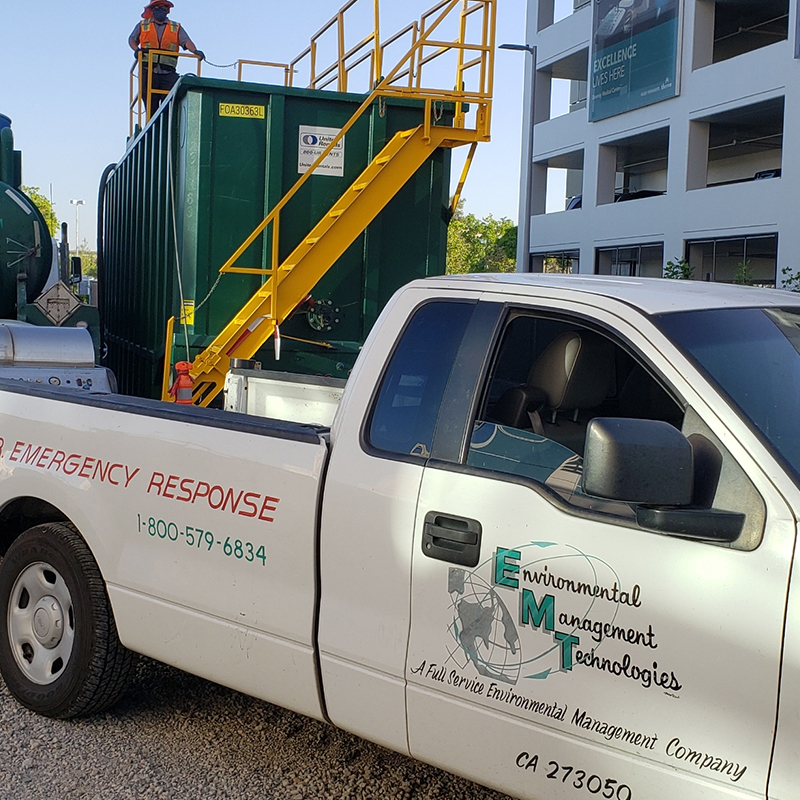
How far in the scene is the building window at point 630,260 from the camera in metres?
34.4

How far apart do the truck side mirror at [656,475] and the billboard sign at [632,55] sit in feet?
100

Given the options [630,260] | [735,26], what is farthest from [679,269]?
[735,26]

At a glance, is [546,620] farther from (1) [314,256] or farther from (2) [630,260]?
(2) [630,260]

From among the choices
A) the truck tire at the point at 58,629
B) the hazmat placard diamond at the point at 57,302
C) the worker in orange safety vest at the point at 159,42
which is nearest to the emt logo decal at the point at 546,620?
the truck tire at the point at 58,629

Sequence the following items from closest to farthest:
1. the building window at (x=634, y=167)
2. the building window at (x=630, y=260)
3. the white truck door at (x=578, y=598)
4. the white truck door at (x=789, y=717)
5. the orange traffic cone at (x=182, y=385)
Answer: the white truck door at (x=789, y=717) < the white truck door at (x=578, y=598) < the orange traffic cone at (x=182, y=385) < the building window at (x=630, y=260) < the building window at (x=634, y=167)

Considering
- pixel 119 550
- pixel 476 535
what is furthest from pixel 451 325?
pixel 119 550

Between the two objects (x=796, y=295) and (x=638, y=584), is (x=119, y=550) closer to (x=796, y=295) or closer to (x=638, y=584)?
(x=638, y=584)

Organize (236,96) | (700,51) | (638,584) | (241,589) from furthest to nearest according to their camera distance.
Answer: (700,51), (236,96), (241,589), (638,584)

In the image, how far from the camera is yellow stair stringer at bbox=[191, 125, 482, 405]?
962 cm

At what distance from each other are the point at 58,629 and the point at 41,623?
10cm

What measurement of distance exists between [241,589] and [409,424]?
91 centimetres

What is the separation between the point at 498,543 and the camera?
312 centimetres

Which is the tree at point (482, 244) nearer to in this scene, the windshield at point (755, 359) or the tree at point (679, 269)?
the tree at point (679, 269)

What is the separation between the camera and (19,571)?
4.68 m
